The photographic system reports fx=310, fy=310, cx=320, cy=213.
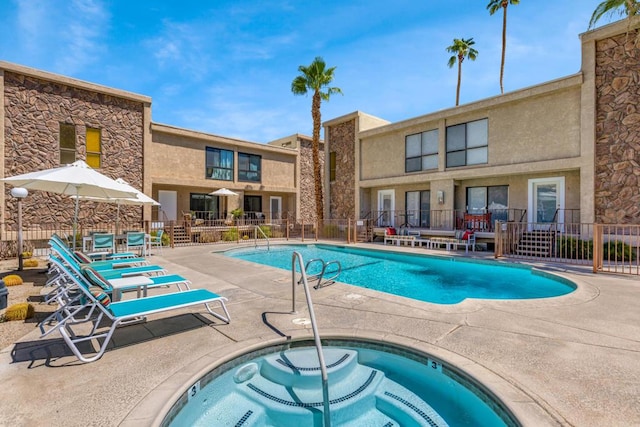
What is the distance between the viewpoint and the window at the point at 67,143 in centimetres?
1563

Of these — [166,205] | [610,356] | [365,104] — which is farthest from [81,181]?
[365,104]

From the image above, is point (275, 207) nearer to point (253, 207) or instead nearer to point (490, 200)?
point (253, 207)

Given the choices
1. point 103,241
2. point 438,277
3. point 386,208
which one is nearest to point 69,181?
point 103,241

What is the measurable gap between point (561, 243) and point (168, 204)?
20790 mm

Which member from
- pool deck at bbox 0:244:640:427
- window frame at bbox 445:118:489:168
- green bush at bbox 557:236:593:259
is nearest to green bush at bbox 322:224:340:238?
window frame at bbox 445:118:489:168

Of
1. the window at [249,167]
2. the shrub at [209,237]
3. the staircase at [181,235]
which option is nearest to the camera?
the staircase at [181,235]

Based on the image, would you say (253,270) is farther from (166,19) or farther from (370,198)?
(370,198)

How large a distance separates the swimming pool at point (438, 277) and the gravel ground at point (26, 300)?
6662mm

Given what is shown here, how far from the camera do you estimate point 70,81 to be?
15.5m

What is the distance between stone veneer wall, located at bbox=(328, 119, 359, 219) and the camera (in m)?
21.6

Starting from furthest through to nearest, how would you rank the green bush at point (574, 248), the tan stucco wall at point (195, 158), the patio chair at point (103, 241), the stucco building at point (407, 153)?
the tan stucco wall at point (195, 158), the stucco building at point (407, 153), the green bush at point (574, 248), the patio chair at point (103, 241)

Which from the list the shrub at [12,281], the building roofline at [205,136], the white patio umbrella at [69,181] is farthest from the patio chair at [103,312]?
the building roofline at [205,136]

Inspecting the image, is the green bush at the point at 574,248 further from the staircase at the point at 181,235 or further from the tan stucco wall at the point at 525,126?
the staircase at the point at 181,235

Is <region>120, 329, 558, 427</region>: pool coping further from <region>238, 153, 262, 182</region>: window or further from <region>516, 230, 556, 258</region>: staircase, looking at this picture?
<region>238, 153, 262, 182</region>: window
